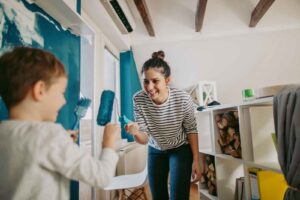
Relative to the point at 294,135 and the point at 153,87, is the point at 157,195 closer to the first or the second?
the point at 153,87

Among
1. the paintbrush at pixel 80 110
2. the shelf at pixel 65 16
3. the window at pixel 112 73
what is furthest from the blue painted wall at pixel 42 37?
the window at pixel 112 73

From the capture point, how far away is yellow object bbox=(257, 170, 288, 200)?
4.09 ft

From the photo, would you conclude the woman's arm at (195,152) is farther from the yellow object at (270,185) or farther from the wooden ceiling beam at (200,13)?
the wooden ceiling beam at (200,13)

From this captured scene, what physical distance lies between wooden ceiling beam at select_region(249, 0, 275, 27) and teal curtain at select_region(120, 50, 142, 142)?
5.37 ft

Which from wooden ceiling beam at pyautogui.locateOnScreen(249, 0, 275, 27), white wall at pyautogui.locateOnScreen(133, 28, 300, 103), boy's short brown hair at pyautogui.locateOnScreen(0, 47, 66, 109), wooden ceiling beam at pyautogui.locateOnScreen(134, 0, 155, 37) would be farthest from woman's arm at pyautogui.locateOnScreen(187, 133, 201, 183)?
wooden ceiling beam at pyautogui.locateOnScreen(249, 0, 275, 27)

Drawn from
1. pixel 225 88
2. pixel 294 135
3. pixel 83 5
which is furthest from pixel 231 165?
pixel 83 5

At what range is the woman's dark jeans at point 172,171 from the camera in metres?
1.11

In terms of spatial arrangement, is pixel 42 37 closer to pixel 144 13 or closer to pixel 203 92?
pixel 144 13

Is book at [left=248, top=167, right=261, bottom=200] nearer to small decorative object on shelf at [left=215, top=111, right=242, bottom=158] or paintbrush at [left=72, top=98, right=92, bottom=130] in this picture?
small decorative object on shelf at [left=215, top=111, right=242, bottom=158]

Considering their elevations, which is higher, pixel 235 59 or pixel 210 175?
pixel 235 59

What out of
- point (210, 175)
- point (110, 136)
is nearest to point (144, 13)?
point (210, 175)

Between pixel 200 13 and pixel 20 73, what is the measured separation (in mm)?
2429

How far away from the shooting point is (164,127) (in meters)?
1.21

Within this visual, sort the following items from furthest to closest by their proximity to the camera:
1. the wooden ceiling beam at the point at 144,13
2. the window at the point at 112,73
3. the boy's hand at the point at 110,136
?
the window at the point at 112,73 → the wooden ceiling beam at the point at 144,13 → the boy's hand at the point at 110,136
